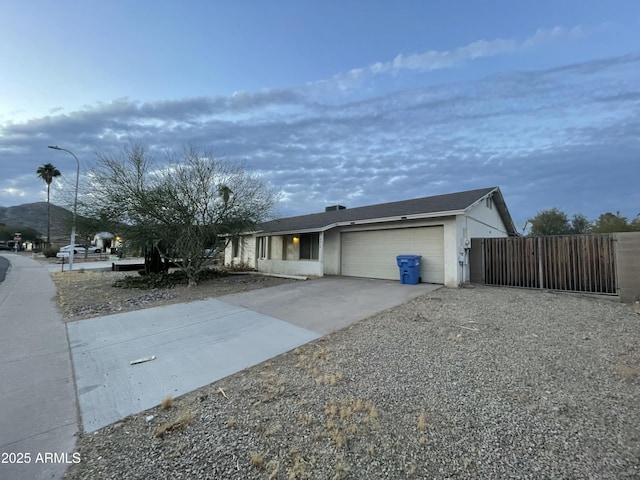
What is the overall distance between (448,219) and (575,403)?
799cm

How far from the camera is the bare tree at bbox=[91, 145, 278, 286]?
35.1ft

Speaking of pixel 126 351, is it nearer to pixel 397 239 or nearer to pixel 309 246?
pixel 397 239

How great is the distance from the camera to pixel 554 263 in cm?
911

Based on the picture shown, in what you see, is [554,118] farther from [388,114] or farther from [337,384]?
[337,384]

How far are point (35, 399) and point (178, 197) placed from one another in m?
8.63

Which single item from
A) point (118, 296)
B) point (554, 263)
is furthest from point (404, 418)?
point (118, 296)

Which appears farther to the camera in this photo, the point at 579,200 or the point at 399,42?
the point at 579,200

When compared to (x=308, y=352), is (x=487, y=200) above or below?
above

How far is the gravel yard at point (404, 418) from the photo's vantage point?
2.14 m

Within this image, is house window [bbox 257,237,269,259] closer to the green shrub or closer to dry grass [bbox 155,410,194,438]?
the green shrub

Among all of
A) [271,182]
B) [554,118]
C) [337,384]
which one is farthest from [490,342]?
[554,118]

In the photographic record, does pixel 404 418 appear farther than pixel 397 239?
No

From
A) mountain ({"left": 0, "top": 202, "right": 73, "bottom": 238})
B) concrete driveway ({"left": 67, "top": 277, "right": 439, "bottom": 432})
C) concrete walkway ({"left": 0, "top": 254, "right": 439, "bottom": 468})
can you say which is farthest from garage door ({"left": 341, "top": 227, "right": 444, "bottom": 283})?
A: mountain ({"left": 0, "top": 202, "right": 73, "bottom": 238})

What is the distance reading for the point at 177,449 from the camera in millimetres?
2379
